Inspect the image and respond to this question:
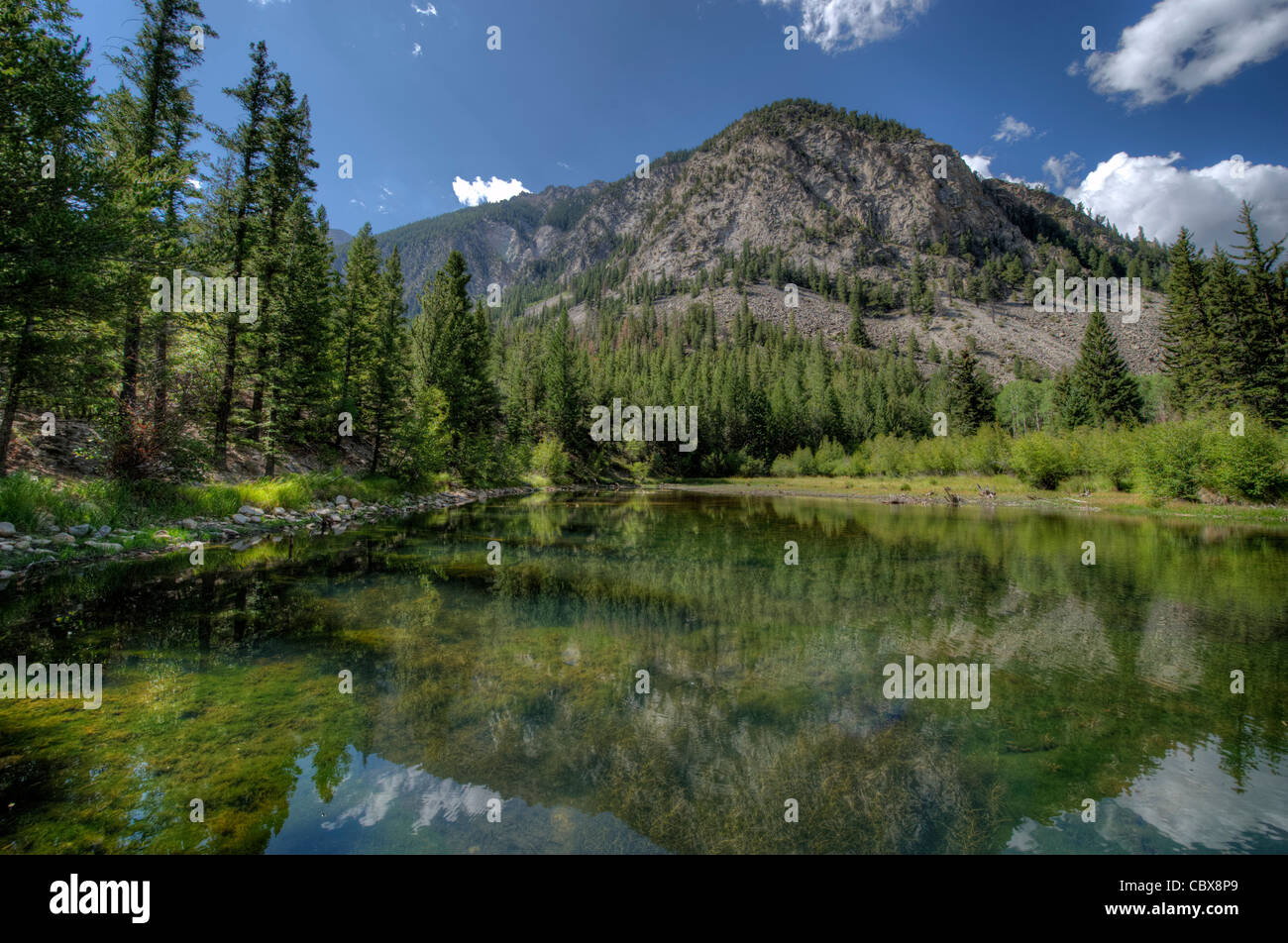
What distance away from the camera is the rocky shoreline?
461 inches

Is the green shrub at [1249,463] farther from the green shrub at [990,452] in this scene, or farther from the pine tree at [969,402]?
the pine tree at [969,402]

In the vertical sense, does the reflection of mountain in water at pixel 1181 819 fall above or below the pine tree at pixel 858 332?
below

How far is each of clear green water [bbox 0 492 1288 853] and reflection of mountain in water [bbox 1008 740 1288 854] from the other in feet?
0.08

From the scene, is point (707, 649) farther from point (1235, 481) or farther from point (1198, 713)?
point (1235, 481)

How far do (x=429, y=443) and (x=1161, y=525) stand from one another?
→ 4234 cm

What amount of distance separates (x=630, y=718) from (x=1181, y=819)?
4.85 m

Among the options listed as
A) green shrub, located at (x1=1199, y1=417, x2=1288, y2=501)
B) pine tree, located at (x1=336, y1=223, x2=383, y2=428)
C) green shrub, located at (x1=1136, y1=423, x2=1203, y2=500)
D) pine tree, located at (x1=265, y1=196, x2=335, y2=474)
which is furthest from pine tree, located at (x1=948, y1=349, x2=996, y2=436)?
pine tree, located at (x1=265, y1=196, x2=335, y2=474)

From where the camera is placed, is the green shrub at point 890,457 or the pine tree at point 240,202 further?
the green shrub at point 890,457

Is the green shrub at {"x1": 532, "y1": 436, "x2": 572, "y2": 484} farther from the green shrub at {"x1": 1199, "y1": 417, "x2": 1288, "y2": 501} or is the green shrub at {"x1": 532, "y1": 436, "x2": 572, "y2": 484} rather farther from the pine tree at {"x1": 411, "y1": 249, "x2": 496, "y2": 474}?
the green shrub at {"x1": 1199, "y1": 417, "x2": 1288, "y2": 501}

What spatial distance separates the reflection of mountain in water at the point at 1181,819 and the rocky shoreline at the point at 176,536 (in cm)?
1711

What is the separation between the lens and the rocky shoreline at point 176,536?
1171 centimetres

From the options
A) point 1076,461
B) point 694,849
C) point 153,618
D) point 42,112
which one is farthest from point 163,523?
point 1076,461

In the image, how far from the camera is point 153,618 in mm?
8539

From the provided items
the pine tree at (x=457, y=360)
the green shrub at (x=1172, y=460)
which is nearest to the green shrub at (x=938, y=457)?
the green shrub at (x=1172, y=460)
